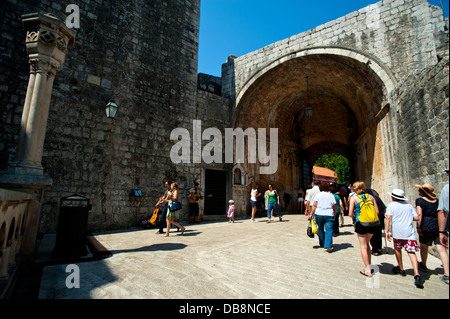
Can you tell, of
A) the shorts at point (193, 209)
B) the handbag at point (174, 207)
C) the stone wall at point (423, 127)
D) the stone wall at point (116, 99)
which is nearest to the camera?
the stone wall at point (423, 127)

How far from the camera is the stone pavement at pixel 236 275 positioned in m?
2.68

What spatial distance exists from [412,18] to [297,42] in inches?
158

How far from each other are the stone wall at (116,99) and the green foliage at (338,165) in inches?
1225

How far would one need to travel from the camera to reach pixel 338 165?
3788cm

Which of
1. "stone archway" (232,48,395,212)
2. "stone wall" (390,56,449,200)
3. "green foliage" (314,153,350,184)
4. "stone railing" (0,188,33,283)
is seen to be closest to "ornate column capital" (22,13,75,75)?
"stone railing" (0,188,33,283)

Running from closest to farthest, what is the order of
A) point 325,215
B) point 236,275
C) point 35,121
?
point 236,275, point 35,121, point 325,215

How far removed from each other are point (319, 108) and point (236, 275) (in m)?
14.2

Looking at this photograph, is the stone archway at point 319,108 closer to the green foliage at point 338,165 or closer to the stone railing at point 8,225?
the stone railing at point 8,225

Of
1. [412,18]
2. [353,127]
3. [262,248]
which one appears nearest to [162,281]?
[262,248]

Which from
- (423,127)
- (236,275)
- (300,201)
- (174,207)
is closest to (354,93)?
(423,127)

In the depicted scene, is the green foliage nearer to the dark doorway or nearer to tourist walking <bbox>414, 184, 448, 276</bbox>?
the dark doorway

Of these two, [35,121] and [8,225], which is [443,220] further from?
[35,121]

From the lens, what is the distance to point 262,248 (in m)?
4.93

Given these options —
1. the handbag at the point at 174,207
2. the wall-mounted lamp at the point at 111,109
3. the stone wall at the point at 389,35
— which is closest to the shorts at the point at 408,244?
the handbag at the point at 174,207
